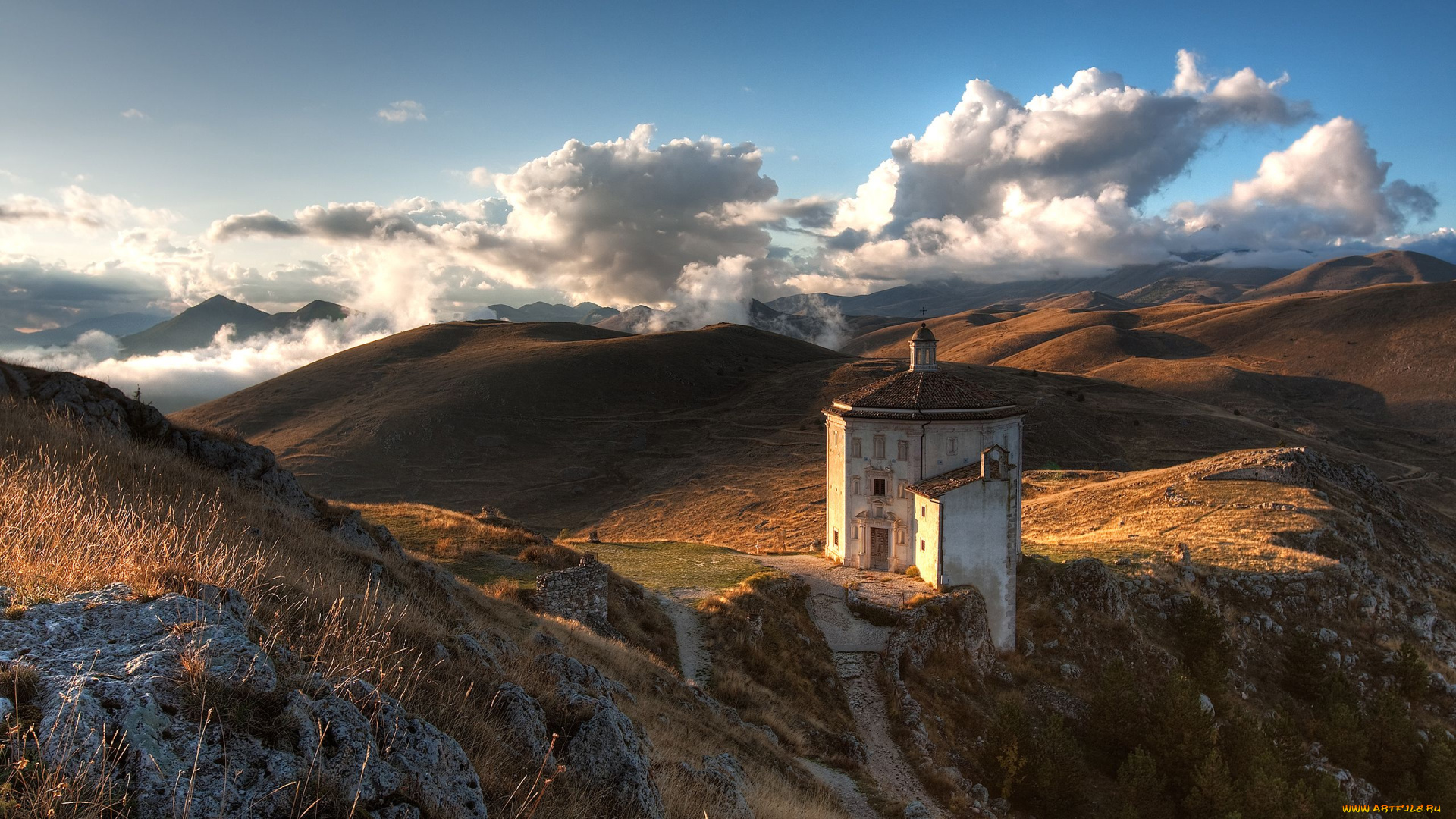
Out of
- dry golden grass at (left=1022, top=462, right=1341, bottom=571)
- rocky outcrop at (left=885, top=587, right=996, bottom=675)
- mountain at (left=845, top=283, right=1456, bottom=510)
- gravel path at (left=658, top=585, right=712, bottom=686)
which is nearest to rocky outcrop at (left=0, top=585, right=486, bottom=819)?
gravel path at (left=658, top=585, right=712, bottom=686)

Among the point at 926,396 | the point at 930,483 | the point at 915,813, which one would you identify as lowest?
the point at 915,813

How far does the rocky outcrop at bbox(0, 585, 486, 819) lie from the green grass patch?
24037 mm

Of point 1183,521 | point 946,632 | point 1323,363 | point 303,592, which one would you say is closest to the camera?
point 303,592

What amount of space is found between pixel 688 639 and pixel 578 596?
15.0 feet

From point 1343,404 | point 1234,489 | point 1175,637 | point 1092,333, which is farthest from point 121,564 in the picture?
point 1092,333

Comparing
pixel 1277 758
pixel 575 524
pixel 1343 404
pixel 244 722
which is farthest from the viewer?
pixel 1343 404

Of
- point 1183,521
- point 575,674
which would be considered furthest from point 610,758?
point 1183,521

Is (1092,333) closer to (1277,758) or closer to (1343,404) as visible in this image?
(1343,404)

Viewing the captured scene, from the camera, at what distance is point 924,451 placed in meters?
32.6

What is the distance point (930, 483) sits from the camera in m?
31.4

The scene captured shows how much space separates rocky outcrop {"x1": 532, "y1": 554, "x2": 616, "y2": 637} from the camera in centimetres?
2069

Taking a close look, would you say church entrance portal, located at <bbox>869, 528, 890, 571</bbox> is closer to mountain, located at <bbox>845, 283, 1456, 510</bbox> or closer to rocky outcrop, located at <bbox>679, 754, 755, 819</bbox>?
rocky outcrop, located at <bbox>679, 754, 755, 819</bbox>

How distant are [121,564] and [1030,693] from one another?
98.2 ft

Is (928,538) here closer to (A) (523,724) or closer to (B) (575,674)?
(B) (575,674)
